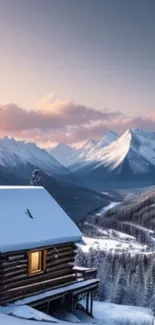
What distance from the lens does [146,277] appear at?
134 ft

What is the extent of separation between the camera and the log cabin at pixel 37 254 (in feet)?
77.6

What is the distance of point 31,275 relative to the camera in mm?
24875

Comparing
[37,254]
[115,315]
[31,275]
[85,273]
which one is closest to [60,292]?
[31,275]

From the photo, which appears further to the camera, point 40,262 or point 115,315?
point 115,315

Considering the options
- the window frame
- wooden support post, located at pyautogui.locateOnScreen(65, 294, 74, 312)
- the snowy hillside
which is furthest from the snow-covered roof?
wooden support post, located at pyautogui.locateOnScreen(65, 294, 74, 312)

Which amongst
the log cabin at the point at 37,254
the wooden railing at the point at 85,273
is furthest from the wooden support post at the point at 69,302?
the wooden railing at the point at 85,273

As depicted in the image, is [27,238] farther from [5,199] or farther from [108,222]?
[108,222]

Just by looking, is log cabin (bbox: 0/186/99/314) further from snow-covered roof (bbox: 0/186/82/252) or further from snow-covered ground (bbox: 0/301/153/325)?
snow-covered ground (bbox: 0/301/153/325)

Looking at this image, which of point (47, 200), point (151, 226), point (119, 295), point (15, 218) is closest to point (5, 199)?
point (15, 218)

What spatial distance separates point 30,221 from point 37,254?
5.77ft

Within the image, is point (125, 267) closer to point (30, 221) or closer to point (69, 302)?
point (69, 302)

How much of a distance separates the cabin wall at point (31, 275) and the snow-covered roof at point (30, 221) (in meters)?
0.55

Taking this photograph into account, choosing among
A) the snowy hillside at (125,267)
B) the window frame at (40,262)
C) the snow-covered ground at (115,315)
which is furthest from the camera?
the snowy hillside at (125,267)

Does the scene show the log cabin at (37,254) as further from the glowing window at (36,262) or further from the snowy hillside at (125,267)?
the snowy hillside at (125,267)
